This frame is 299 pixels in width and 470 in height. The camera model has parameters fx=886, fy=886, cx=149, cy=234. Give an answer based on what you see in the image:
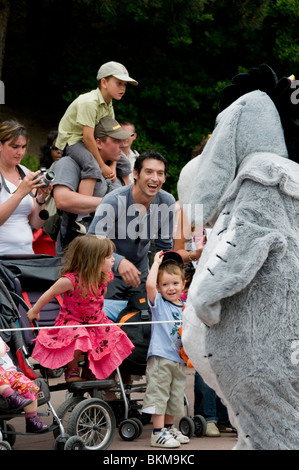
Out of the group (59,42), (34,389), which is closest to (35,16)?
(59,42)

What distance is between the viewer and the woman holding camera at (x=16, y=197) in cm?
636

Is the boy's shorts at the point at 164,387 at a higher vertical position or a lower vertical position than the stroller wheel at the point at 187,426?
higher

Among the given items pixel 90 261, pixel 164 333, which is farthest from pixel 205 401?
pixel 90 261

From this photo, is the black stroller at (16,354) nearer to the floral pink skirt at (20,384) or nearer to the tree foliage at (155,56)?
the floral pink skirt at (20,384)

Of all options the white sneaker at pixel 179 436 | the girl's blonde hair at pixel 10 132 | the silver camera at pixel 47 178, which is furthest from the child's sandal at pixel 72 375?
the girl's blonde hair at pixel 10 132

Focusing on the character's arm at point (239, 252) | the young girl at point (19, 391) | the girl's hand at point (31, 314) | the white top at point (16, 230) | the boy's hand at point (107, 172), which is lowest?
the young girl at point (19, 391)

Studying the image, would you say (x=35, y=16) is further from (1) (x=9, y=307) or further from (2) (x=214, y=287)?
(2) (x=214, y=287)

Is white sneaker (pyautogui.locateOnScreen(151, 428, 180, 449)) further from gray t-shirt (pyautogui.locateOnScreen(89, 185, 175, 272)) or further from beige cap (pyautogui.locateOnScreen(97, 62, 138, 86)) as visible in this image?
beige cap (pyautogui.locateOnScreen(97, 62, 138, 86))

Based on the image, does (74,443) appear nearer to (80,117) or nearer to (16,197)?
(16,197)

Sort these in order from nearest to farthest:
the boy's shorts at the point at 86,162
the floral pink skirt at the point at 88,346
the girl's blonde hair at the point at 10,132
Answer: the floral pink skirt at the point at 88,346
the girl's blonde hair at the point at 10,132
the boy's shorts at the point at 86,162

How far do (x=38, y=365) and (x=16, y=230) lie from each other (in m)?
1.10

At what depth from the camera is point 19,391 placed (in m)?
5.32

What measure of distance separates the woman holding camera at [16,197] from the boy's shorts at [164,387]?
1.34 meters

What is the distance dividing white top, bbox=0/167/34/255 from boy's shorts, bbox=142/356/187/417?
51.0 inches
